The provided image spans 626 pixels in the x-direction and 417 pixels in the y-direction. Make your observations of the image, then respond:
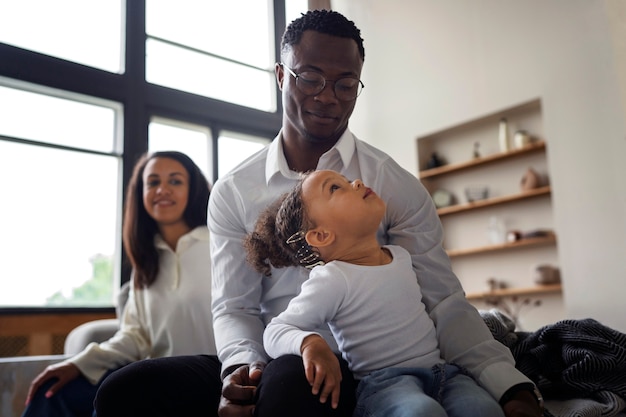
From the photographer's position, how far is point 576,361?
4.15ft

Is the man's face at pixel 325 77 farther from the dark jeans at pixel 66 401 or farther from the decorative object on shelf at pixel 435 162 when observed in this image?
the decorative object on shelf at pixel 435 162

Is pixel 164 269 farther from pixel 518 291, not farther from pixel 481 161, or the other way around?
pixel 481 161

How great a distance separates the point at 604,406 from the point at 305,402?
0.57 meters

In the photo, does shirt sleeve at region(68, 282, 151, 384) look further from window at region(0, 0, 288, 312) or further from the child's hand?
window at region(0, 0, 288, 312)

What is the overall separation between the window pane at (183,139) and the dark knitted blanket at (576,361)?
4.72 metres

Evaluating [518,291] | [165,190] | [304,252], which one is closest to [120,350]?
[165,190]

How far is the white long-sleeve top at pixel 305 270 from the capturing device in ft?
3.90

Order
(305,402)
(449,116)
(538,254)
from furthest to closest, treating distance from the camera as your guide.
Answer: (449,116)
(538,254)
(305,402)

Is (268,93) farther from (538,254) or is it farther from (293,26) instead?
(293,26)

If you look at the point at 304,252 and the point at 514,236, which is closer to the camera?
the point at 304,252

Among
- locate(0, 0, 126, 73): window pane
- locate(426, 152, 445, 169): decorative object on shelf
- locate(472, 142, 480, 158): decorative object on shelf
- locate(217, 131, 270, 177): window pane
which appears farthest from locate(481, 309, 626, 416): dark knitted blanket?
locate(217, 131, 270, 177): window pane

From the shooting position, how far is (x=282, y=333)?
1080 millimetres

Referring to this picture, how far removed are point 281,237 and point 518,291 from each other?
168 inches

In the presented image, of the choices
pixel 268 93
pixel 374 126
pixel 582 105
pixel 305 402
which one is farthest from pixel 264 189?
pixel 268 93
